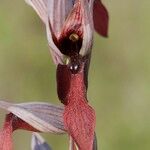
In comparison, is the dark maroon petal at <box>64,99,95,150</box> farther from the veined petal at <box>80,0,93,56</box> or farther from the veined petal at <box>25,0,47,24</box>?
the veined petal at <box>25,0,47,24</box>

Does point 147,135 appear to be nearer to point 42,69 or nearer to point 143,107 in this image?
point 143,107

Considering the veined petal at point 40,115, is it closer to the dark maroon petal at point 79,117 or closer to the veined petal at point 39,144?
the dark maroon petal at point 79,117

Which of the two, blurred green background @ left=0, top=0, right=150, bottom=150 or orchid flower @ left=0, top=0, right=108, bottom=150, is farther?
blurred green background @ left=0, top=0, right=150, bottom=150

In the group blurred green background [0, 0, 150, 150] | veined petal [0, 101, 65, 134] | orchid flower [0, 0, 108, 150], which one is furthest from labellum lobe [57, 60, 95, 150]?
blurred green background [0, 0, 150, 150]

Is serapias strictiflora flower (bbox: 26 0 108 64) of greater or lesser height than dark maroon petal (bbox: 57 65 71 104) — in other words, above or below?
above

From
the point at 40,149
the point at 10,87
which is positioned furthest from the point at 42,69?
the point at 40,149

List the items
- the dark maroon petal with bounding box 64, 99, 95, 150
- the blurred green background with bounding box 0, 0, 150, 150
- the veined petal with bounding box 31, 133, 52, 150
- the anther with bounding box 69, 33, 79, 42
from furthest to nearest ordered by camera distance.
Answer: the blurred green background with bounding box 0, 0, 150, 150, the veined petal with bounding box 31, 133, 52, 150, the anther with bounding box 69, 33, 79, 42, the dark maroon petal with bounding box 64, 99, 95, 150

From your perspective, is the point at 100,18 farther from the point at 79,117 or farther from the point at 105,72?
the point at 105,72
